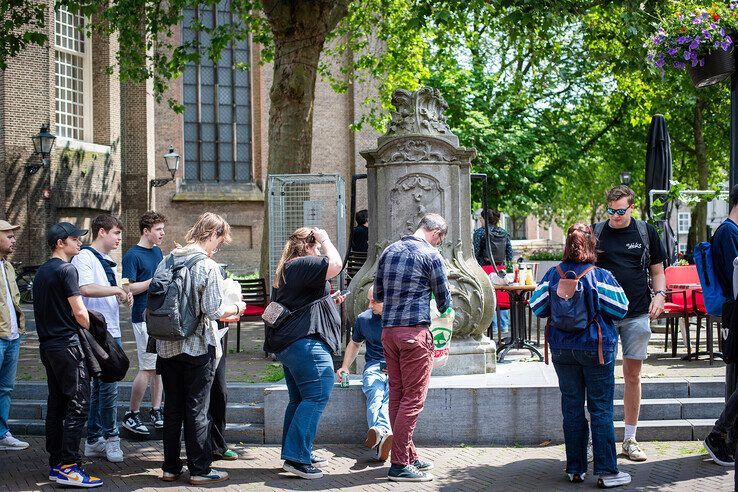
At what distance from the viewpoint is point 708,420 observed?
7816mm

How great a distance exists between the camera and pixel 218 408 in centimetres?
707

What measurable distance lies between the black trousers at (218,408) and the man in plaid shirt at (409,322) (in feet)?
4.59

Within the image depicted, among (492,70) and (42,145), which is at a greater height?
(492,70)

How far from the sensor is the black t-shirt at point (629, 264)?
6.77m

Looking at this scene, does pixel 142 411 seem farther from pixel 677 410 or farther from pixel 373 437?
pixel 677 410

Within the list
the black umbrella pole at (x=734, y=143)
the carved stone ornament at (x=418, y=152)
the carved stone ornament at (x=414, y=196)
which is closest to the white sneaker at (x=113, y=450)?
the carved stone ornament at (x=414, y=196)

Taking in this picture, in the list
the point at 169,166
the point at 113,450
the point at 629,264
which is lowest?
the point at 113,450

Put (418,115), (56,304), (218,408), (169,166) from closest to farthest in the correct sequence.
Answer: (56,304), (218,408), (418,115), (169,166)

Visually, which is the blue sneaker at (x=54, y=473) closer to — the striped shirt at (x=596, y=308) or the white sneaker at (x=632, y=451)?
the striped shirt at (x=596, y=308)

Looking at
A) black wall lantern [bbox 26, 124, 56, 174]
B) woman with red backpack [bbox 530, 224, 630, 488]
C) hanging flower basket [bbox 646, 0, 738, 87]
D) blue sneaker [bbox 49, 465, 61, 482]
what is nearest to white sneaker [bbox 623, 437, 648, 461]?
woman with red backpack [bbox 530, 224, 630, 488]

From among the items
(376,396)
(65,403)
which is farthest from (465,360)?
(65,403)

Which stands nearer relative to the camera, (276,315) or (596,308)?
(596,308)

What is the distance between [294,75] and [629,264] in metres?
9.84

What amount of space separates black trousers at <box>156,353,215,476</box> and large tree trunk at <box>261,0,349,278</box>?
9.25 meters
